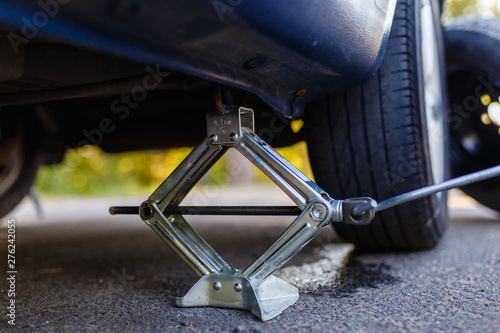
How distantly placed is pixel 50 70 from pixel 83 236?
1596 mm

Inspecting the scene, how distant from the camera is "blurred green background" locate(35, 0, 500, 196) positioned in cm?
920

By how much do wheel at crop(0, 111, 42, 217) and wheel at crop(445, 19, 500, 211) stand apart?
2.14 meters

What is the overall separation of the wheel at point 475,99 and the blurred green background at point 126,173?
593 cm

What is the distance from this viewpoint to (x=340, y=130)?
150 centimetres

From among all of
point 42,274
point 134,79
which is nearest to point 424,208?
point 134,79

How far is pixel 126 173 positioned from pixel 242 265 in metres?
10.0

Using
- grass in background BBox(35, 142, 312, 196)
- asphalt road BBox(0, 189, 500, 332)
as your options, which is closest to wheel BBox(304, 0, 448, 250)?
asphalt road BBox(0, 189, 500, 332)

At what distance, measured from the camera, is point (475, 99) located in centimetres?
229

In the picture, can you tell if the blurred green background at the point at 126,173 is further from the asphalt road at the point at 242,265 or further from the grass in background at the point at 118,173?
the asphalt road at the point at 242,265

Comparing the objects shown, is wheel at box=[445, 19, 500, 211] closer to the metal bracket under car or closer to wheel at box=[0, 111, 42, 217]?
the metal bracket under car

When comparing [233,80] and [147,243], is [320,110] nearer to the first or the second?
[233,80]

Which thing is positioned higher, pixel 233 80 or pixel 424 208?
pixel 233 80

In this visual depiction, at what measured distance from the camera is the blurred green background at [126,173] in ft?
30.2

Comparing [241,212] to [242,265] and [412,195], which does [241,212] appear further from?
[242,265]
